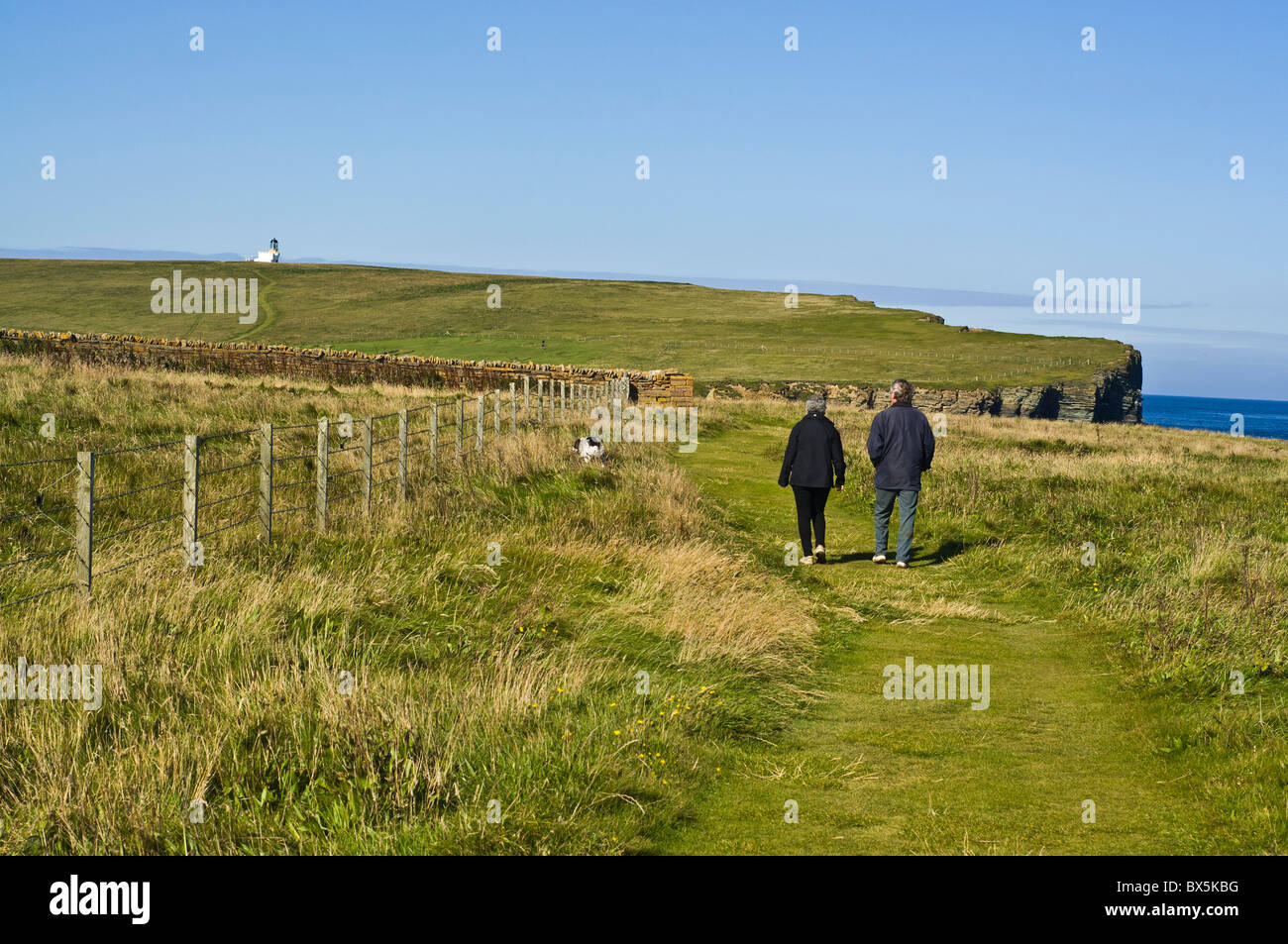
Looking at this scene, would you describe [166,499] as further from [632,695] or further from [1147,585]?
[1147,585]

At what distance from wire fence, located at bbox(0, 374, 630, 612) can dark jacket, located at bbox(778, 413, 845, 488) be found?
485 cm

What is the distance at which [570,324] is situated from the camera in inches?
4705

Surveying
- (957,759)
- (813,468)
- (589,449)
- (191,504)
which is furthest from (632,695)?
(589,449)

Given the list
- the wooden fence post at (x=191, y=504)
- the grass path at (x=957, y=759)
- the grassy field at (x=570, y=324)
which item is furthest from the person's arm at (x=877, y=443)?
the grassy field at (x=570, y=324)

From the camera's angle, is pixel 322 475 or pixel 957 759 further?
pixel 322 475

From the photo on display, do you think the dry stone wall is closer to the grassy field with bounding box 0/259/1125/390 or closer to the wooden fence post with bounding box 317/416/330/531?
the grassy field with bounding box 0/259/1125/390

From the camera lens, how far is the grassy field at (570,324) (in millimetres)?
94875

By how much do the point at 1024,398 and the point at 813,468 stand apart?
8072 centimetres

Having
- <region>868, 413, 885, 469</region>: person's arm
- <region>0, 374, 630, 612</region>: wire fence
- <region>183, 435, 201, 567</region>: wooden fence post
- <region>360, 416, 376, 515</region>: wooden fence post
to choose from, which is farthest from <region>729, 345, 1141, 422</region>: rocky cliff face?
<region>183, 435, 201, 567</region>: wooden fence post

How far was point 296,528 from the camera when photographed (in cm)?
1159

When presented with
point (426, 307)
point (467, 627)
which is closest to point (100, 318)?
point (426, 307)

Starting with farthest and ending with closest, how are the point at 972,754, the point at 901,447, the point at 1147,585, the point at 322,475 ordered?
the point at 901,447 → the point at 322,475 → the point at 1147,585 → the point at 972,754
